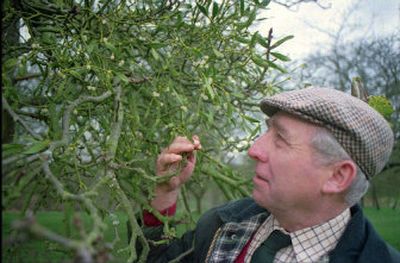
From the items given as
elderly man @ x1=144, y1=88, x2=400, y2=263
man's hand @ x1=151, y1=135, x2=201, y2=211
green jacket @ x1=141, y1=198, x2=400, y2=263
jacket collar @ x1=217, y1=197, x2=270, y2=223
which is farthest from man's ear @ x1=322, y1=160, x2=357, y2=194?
man's hand @ x1=151, y1=135, x2=201, y2=211

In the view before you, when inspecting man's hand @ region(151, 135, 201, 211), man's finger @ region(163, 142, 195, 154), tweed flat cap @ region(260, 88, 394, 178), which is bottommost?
man's hand @ region(151, 135, 201, 211)

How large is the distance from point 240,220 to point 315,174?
0.37 m

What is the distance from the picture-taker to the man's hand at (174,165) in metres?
1.58

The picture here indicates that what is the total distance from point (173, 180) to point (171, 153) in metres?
0.16

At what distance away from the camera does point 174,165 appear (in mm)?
1656

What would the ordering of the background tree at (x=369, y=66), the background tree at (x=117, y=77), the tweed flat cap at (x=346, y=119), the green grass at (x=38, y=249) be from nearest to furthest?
1. the green grass at (x=38, y=249)
2. the background tree at (x=117, y=77)
3. the tweed flat cap at (x=346, y=119)
4. the background tree at (x=369, y=66)

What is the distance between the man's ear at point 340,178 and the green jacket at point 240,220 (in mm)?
118

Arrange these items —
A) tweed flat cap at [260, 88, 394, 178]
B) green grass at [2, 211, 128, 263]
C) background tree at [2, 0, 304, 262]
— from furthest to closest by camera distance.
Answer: tweed flat cap at [260, 88, 394, 178] < background tree at [2, 0, 304, 262] < green grass at [2, 211, 128, 263]

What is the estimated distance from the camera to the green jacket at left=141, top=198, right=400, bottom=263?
1.40 meters

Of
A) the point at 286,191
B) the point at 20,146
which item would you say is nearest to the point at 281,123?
the point at 286,191

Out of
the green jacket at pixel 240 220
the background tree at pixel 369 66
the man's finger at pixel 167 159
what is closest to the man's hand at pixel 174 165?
the man's finger at pixel 167 159

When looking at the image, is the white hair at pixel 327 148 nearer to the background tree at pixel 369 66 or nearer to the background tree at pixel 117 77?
the background tree at pixel 117 77

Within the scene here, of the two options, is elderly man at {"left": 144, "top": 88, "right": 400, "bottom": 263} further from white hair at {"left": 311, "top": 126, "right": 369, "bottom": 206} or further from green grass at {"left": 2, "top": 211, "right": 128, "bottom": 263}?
green grass at {"left": 2, "top": 211, "right": 128, "bottom": 263}

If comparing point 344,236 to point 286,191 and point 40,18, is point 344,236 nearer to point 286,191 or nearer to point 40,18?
point 286,191
